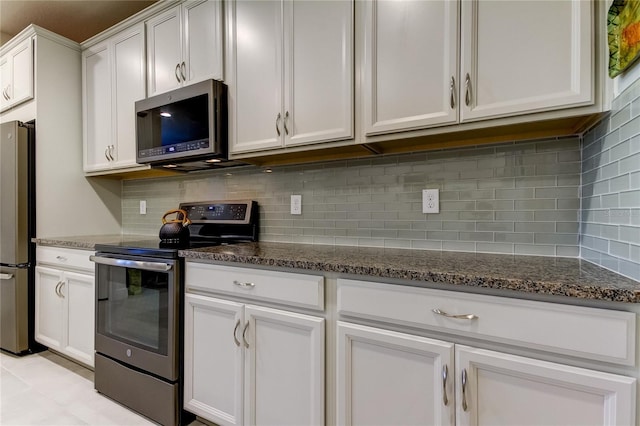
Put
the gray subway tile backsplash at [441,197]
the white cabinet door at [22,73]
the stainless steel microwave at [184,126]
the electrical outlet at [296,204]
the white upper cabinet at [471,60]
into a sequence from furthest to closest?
the white cabinet door at [22,73]
the electrical outlet at [296,204]
the stainless steel microwave at [184,126]
the gray subway tile backsplash at [441,197]
the white upper cabinet at [471,60]

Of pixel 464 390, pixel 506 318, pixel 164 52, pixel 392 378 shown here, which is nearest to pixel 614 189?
pixel 506 318

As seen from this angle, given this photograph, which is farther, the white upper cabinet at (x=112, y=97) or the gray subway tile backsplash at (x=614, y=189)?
the white upper cabinet at (x=112, y=97)

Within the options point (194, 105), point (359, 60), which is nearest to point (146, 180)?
point (194, 105)

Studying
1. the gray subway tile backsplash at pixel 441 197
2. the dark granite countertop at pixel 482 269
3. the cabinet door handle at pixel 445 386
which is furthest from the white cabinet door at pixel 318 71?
the cabinet door handle at pixel 445 386

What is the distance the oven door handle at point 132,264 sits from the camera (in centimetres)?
160

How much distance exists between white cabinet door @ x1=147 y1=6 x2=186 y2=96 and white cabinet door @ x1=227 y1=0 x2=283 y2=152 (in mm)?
474

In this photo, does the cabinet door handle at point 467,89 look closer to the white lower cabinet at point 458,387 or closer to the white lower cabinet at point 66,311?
the white lower cabinet at point 458,387

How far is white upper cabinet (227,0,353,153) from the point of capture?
1537 mm

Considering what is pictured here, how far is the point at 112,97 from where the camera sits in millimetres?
2457

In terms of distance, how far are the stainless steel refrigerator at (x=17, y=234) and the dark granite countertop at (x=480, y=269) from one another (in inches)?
68.5

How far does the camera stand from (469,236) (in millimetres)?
1535

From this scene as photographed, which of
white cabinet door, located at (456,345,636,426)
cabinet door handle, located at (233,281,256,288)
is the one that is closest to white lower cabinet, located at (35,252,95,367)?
cabinet door handle, located at (233,281,256,288)

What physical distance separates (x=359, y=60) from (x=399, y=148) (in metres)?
0.47

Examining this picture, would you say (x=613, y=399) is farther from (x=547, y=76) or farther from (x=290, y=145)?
(x=290, y=145)
